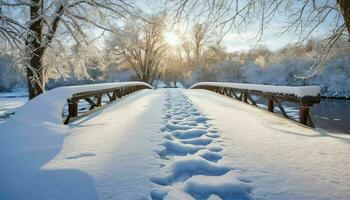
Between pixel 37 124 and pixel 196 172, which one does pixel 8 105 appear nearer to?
pixel 37 124

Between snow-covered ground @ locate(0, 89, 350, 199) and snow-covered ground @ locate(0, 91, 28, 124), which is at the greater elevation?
snow-covered ground @ locate(0, 89, 350, 199)

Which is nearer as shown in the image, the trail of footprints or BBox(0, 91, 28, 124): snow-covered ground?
the trail of footprints

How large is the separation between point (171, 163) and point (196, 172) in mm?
351

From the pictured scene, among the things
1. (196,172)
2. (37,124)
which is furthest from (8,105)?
(196,172)

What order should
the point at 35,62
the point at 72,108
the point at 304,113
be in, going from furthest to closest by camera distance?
the point at 35,62
the point at 72,108
the point at 304,113

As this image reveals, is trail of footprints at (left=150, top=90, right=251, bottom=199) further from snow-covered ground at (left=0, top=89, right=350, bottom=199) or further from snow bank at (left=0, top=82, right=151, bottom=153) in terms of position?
snow bank at (left=0, top=82, right=151, bottom=153)

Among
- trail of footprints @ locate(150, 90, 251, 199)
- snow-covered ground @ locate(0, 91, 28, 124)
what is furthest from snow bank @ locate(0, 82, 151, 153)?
snow-covered ground @ locate(0, 91, 28, 124)

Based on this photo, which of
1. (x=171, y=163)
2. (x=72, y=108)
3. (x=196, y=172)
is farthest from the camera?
(x=72, y=108)

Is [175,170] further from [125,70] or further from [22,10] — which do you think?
[125,70]

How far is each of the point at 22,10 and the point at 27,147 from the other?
8.82 meters

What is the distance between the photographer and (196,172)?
3.21 meters

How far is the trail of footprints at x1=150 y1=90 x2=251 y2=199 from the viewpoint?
2.65 m

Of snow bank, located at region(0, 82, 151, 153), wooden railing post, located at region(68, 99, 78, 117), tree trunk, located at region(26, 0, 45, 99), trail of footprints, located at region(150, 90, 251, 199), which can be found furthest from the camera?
tree trunk, located at region(26, 0, 45, 99)

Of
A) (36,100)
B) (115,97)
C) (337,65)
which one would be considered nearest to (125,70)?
(337,65)
